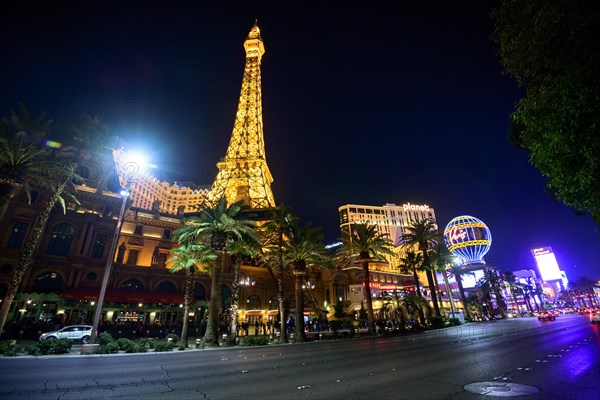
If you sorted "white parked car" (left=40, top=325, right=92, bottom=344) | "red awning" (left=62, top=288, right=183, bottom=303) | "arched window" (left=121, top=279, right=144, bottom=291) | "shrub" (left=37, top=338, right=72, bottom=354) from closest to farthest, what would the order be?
1. "shrub" (left=37, top=338, right=72, bottom=354)
2. "white parked car" (left=40, top=325, right=92, bottom=344)
3. "red awning" (left=62, top=288, right=183, bottom=303)
4. "arched window" (left=121, top=279, right=144, bottom=291)

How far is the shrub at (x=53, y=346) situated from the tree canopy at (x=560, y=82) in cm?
2651

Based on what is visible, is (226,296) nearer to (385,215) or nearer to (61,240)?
(61,240)

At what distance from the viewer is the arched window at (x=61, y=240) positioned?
33.9 m

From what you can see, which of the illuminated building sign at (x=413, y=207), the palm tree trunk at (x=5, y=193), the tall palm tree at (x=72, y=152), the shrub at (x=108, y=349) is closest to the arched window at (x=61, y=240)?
the tall palm tree at (x=72, y=152)

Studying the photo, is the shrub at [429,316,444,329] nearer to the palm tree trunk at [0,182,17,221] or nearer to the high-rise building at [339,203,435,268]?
the palm tree trunk at [0,182,17,221]

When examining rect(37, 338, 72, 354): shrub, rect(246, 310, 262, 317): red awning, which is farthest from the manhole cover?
rect(246, 310, 262, 317): red awning

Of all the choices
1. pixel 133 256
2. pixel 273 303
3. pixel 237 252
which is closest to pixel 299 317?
pixel 237 252

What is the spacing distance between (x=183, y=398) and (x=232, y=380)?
2425mm

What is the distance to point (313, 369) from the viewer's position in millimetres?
11203

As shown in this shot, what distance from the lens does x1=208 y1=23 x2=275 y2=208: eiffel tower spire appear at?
64.9m

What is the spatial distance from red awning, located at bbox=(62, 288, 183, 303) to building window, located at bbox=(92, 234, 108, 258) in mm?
4858

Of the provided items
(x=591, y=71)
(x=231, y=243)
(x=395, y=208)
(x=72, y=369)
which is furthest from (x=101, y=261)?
(x=395, y=208)

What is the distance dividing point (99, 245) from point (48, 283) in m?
6.32

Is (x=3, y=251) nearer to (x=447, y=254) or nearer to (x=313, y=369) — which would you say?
(x=313, y=369)
